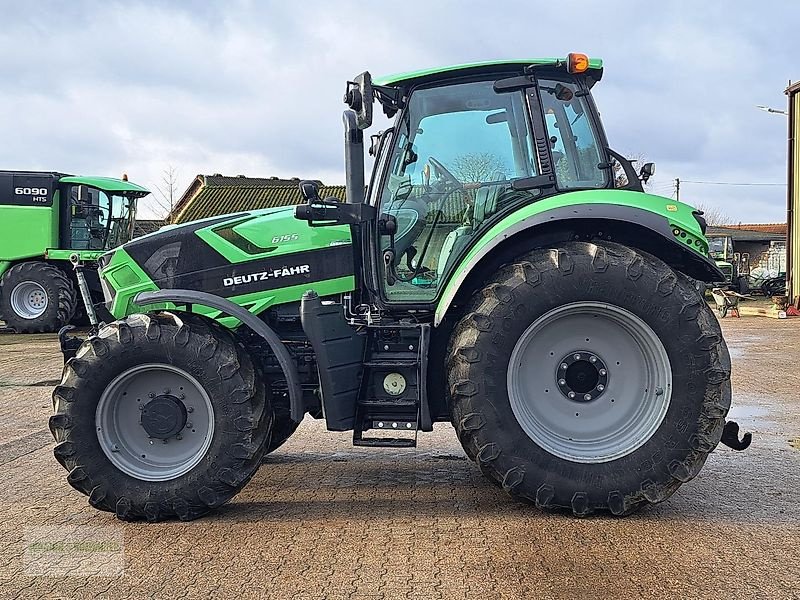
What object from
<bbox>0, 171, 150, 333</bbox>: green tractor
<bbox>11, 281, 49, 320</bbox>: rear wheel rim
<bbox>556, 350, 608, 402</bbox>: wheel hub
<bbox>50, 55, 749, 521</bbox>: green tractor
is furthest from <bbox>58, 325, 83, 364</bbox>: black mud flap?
<bbox>11, 281, 49, 320</bbox>: rear wheel rim

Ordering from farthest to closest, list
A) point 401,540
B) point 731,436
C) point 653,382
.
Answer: point 731,436 < point 653,382 < point 401,540

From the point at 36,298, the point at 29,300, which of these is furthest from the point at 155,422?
the point at 29,300

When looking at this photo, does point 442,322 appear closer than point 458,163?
Yes

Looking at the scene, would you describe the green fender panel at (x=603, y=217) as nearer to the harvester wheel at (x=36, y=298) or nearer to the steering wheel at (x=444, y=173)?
the steering wheel at (x=444, y=173)

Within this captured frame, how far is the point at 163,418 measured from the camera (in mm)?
4738

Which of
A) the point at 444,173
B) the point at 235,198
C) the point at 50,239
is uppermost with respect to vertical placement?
the point at 235,198

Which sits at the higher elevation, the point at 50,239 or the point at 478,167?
the point at 50,239

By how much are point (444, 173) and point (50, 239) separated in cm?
1529

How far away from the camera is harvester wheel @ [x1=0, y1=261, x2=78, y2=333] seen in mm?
17531

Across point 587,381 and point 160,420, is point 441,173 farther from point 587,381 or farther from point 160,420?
point 160,420

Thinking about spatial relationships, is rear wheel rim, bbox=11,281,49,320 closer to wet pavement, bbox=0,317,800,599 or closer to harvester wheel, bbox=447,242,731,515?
wet pavement, bbox=0,317,800,599

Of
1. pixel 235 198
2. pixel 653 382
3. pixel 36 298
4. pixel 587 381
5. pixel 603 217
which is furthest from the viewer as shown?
pixel 235 198

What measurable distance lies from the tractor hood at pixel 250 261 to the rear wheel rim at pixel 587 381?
50.0 inches

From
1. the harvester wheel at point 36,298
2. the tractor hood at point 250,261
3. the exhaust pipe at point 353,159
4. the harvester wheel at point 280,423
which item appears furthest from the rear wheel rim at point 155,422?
the harvester wheel at point 36,298
